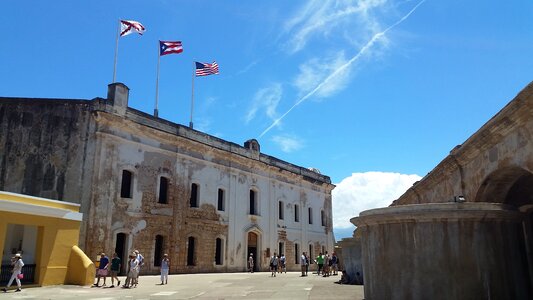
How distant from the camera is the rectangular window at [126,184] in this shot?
77.9 ft

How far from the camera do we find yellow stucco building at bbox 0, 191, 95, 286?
15375 millimetres

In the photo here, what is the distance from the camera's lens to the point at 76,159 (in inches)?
856

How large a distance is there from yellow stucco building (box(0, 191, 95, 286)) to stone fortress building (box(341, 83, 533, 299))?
11918 mm

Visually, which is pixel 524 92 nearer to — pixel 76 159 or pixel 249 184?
pixel 76 159

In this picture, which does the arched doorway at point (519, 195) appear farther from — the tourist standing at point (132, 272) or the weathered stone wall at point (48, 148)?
the weathered stone wall at point (48, 148)

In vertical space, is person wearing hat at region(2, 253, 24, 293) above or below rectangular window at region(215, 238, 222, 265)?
below

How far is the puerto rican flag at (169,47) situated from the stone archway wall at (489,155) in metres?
17.8

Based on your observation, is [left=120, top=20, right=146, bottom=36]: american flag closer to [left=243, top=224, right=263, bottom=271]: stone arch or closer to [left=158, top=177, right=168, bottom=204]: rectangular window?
[left=158, top=177, right=168, bottom=204]: rectangular window

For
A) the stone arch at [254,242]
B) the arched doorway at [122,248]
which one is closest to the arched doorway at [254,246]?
the stone arch at [254,242]

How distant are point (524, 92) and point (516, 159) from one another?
5.73ft

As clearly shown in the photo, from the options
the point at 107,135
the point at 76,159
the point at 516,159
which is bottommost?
the point at 516,159

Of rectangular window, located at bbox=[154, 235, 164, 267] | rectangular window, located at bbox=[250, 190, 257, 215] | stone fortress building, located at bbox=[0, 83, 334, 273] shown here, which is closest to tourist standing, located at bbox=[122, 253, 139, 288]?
stone fortress building, located at bbox=[0, 83, 334, 273]

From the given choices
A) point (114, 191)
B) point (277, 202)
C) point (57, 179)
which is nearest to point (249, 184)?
point (277, 202)

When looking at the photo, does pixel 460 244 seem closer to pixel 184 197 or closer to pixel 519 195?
pixel 519 195
